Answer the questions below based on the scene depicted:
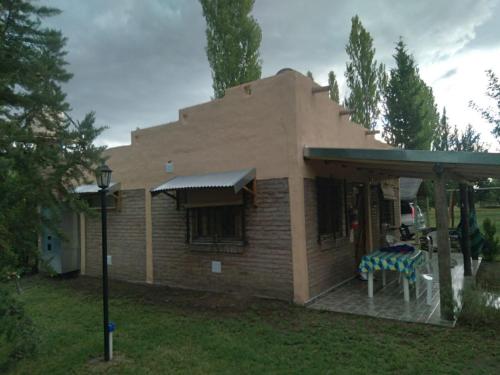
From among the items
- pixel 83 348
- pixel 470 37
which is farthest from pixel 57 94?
pixel 470 37

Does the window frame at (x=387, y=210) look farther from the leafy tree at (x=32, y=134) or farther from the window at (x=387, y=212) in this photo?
the leafy tree at (x=32, y=134)

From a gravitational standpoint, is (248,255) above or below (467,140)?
below

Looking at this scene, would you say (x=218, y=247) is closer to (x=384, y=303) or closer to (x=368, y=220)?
(x=384, y=303)

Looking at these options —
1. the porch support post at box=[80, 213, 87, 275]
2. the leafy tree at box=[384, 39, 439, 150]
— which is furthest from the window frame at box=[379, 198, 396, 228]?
the leafy tree at box=[384, 39, 439, 150]

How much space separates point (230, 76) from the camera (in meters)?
17.8

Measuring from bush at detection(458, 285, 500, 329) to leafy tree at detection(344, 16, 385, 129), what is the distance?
847 inches

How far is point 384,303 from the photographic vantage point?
6.32 meters

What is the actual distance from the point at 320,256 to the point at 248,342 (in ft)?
9.26

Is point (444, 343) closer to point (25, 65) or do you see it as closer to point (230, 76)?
point (25, 65)

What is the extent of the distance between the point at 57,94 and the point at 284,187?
4.01 m

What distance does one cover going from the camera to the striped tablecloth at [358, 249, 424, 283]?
6176 mm

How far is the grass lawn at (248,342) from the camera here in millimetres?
4039

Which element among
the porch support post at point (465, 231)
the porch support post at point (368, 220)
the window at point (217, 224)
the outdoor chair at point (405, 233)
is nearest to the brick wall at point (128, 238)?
the window at point (217, 224)

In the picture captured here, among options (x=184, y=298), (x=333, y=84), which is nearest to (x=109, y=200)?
(x=184, y=298)
